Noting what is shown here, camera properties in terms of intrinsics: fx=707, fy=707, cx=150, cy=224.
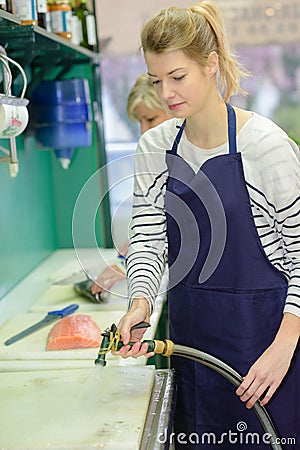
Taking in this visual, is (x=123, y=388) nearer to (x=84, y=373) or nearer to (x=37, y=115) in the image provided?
(x=84, y=373)

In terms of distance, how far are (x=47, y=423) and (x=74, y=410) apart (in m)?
0.06

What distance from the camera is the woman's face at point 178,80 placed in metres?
1.39

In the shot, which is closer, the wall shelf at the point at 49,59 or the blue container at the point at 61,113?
the wall shelf at the point at 49,59

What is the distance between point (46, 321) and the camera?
1.87 meters

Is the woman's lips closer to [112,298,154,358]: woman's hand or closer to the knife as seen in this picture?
[112,298,154,358]: woman's hand

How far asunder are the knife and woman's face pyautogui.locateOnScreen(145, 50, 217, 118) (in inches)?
28.2

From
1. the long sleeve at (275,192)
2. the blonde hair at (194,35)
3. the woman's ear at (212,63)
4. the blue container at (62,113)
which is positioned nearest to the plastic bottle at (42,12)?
the blue container at (62,113)

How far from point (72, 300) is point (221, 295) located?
0.72 meters

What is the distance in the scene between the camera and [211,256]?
1533mm

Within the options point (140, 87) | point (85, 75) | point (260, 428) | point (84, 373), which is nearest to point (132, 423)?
point (84, 373)

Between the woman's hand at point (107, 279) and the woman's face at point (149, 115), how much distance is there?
1.77ft

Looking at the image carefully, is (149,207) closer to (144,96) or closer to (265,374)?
(265,374)

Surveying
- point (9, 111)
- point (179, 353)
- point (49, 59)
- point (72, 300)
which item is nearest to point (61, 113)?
point (49, 59)

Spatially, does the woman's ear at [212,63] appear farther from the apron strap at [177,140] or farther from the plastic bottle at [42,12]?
the plastic bottle at [42,12]
